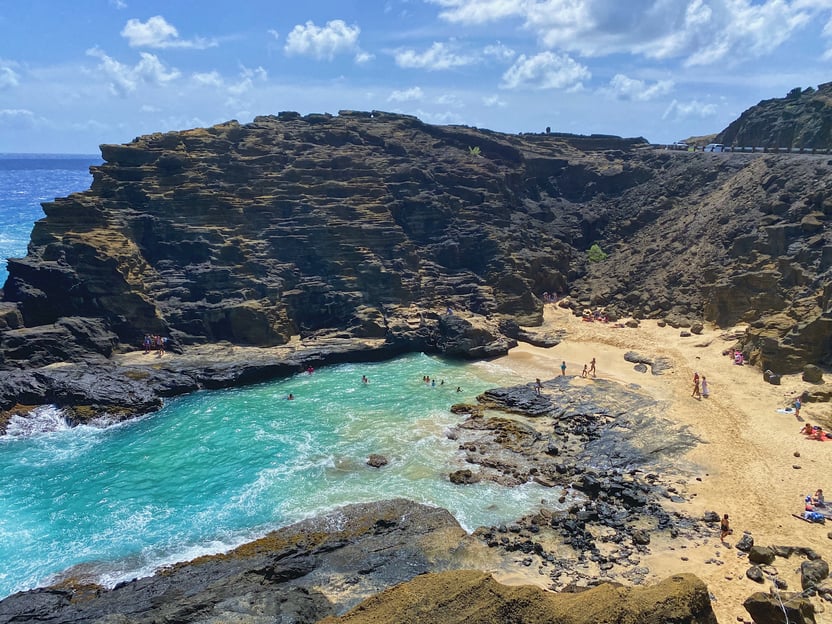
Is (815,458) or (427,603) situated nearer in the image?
(427,603)

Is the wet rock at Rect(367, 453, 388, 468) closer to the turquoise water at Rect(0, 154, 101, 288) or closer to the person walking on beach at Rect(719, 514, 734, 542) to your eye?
the person walking on beach at Rect(719, 514, 734, 542)

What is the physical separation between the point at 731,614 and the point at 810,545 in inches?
221

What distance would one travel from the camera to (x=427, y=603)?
35.0 feet

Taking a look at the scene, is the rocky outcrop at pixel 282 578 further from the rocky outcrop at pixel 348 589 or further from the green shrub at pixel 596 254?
the green shrub at pixel 596 254

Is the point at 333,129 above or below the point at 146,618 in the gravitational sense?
above

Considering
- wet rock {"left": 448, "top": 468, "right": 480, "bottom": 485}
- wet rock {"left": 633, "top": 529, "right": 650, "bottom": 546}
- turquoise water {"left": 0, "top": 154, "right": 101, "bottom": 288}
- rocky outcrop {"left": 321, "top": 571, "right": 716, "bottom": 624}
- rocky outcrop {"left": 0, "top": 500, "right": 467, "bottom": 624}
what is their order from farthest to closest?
1. turquoise water {"left": 0, "top": 154, "right": 101, "bottom": 288}
2. wet rock {"left": 448, "top": 468, "right": 480, "bottom": 485}
3. wet rock {"left": 633, "top": 529, "right": 650, "bottom": 546}
4. rocky outcrop {"left": 0, "top": 500, "right": 467, "bottom": 624}
5. rocky outcrop {"left": 321, "top": 571, "right": 716, "bottom": 624}

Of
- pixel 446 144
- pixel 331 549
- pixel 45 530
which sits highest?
pixel 446 144

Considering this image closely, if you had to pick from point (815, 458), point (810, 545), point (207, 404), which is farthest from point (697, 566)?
point (207, 404)

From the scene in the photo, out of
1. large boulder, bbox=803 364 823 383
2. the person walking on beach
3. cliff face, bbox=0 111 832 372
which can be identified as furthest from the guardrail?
the person walking on beach

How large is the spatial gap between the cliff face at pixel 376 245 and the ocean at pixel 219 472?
753 cm

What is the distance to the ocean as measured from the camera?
881 inches

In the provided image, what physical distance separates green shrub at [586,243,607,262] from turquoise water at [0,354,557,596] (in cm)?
2332

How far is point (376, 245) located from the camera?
49844mm

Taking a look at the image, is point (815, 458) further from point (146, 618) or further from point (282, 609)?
point (146, 618)
